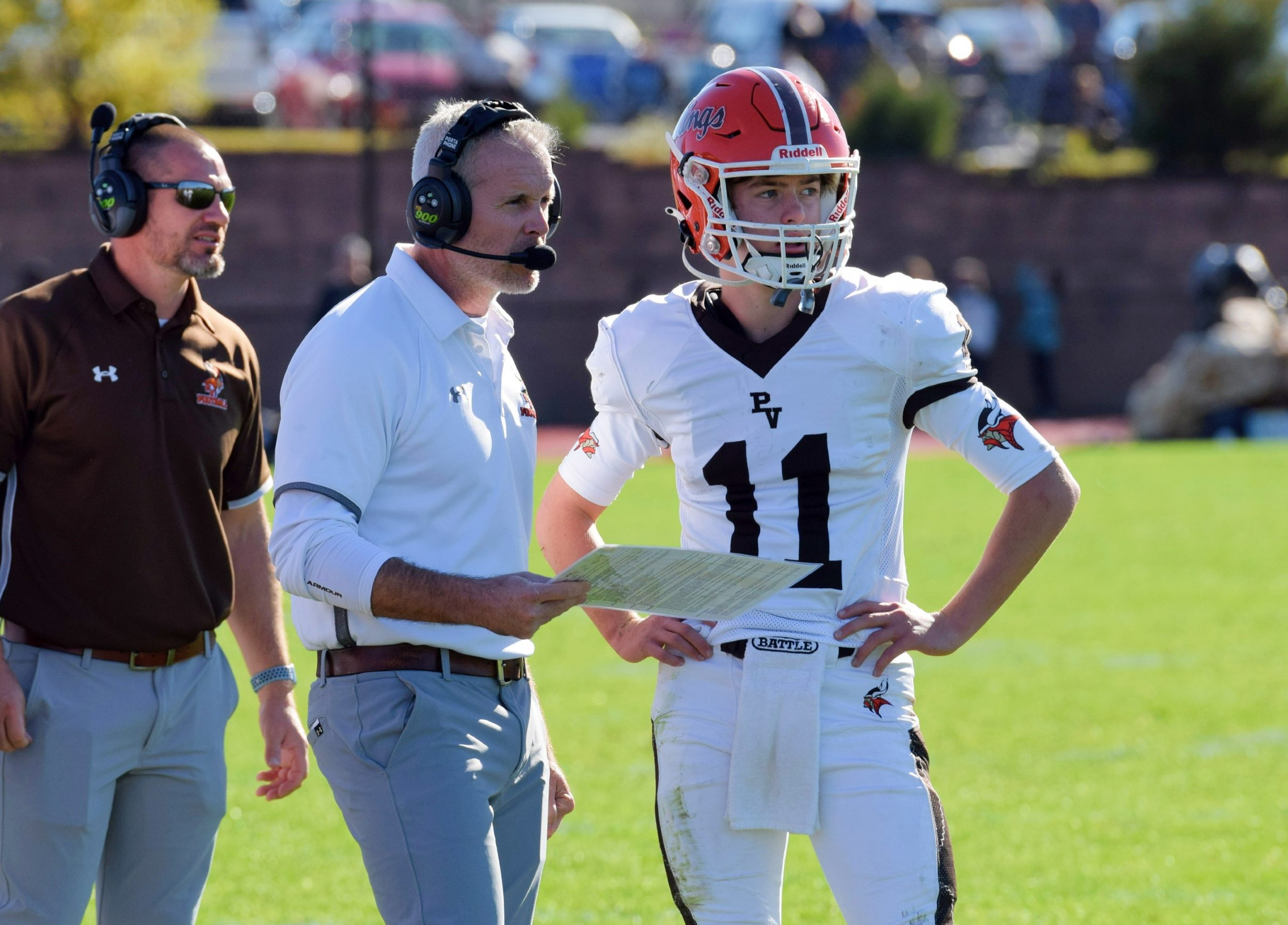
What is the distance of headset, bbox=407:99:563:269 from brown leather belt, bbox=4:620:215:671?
1142 mm

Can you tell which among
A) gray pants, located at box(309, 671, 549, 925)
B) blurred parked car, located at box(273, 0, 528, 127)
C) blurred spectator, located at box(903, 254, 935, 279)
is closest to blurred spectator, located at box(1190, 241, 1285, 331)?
blurred spectator, located at box(903, 254, 935, 279)

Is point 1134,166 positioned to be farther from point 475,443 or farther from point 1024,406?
point 475,443

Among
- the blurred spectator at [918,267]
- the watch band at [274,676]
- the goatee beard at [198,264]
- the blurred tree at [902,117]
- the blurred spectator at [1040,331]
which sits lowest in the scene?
the blurred spectator at [1040,331]

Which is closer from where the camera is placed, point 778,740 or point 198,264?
point 778,740

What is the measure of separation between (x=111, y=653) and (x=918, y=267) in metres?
18.3

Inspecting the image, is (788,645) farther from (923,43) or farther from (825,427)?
(923,43)

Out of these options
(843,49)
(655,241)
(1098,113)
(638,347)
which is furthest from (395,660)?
(1098,113)

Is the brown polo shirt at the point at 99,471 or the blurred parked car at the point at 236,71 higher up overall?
the brown polo shirt at the point at 99,471

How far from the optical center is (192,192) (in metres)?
3.78

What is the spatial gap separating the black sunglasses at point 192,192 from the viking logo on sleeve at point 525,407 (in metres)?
0.87

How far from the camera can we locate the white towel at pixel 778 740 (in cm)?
309

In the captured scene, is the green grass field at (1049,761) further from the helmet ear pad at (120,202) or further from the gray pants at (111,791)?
the helmet ear pad at (120,202)

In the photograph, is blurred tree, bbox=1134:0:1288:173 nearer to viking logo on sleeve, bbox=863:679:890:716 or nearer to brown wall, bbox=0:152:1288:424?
brown wall, bbox=0:152:1288:424

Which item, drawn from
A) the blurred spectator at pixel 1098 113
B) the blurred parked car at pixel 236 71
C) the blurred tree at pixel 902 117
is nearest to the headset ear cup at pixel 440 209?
the blurred parked car at pixel 236 71
